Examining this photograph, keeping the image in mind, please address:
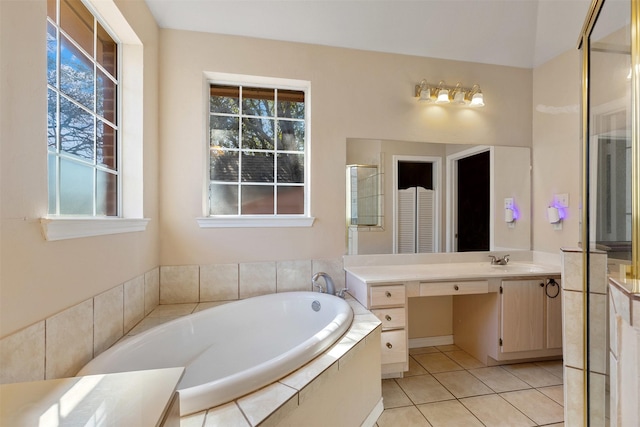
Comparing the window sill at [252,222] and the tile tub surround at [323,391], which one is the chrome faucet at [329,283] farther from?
the window sill at [252,222]

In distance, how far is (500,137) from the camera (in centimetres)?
270

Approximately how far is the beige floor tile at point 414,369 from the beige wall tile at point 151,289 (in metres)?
1.92

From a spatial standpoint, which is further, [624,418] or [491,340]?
[491,340]

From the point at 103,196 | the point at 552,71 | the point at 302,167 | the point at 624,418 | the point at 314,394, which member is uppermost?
the point at 552,71

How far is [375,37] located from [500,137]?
1.51 metres

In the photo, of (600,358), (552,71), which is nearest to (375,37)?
(552,71)

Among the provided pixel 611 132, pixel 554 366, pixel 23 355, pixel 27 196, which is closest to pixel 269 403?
pixel 23 355

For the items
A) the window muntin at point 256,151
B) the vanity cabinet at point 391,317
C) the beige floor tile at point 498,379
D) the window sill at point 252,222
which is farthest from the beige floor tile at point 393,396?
the window muntin at point 256,151

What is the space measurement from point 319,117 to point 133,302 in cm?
184

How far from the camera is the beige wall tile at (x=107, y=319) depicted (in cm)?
130

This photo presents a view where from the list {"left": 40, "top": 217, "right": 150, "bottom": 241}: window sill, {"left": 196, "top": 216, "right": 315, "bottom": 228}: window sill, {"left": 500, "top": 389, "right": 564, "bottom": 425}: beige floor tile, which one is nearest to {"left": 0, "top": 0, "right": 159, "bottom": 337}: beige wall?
{"left": 40, "top": 217, "right": 150, "bottom": 241}: window sill

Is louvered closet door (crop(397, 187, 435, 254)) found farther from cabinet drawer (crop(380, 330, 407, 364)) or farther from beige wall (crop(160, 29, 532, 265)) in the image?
cabinet drawer (crop(380, 330, 407, 364))

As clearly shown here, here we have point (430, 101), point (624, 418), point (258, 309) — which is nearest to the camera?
point (624, 418)

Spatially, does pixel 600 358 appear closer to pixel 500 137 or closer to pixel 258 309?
pixel 258 309
